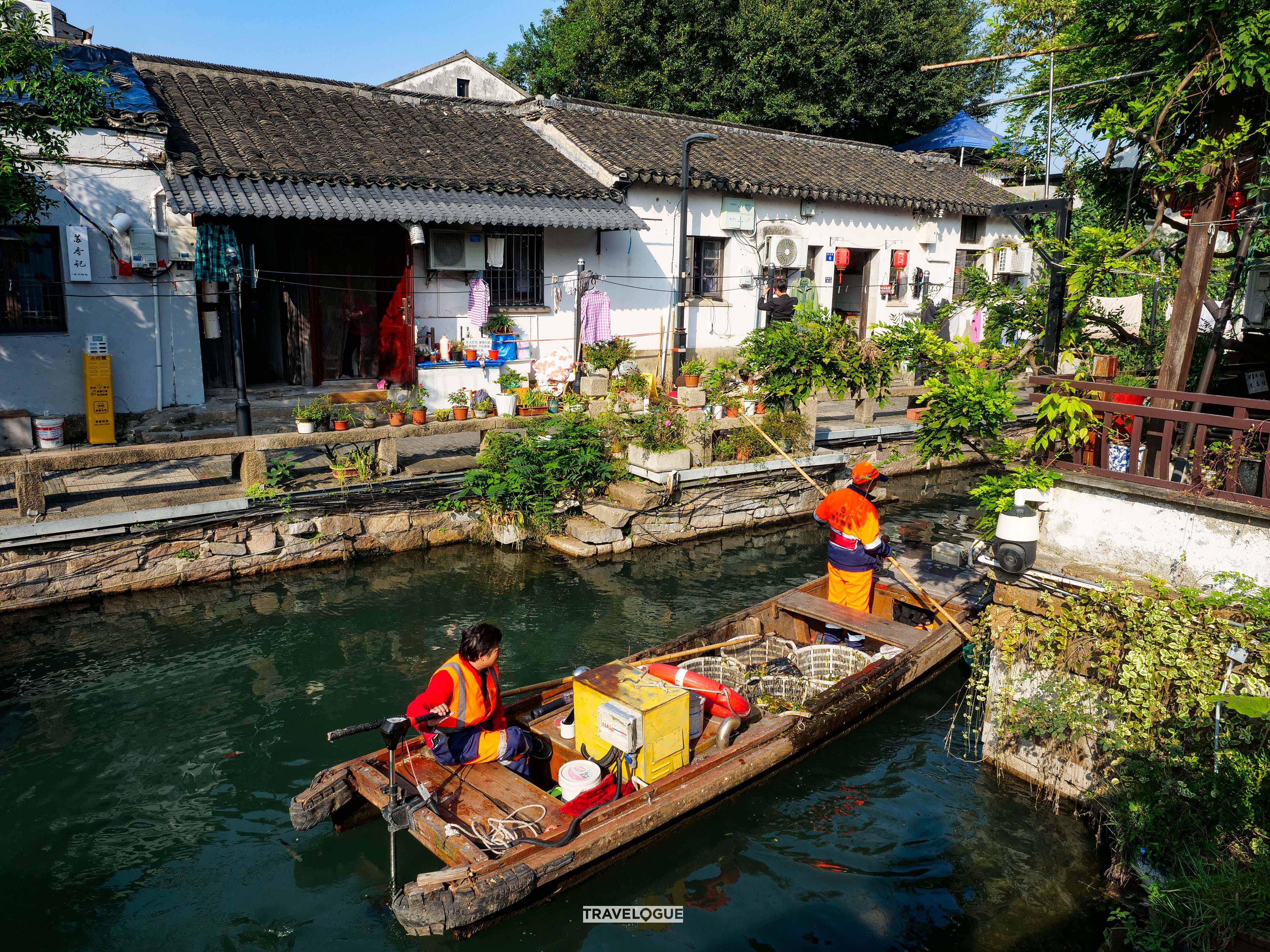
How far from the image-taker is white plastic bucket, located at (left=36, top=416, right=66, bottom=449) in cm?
1130

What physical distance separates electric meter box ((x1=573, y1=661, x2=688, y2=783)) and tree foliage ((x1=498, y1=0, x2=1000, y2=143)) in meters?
22.4

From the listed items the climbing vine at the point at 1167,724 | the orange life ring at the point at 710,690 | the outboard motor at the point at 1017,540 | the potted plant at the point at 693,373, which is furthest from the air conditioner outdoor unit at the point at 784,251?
the orange life ring at the point at 710,690

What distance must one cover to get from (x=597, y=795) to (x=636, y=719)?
0.61 meters

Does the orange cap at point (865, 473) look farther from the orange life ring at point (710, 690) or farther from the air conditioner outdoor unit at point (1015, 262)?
the air conditioner outdoor unit at point (1015, 262)

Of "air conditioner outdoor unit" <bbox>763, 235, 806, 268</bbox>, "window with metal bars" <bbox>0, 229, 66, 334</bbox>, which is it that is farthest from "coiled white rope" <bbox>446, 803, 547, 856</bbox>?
"air conditioner outdoor unit" <bbox>763, 235, 806, 268</bbox>

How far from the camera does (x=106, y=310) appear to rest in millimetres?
12312

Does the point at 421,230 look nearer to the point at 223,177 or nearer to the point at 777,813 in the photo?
the point at 223,177

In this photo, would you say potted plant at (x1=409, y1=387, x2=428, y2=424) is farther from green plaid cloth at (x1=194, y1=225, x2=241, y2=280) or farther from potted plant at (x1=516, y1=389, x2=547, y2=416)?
green plaid cloth at (x1=194, y1=225, x2=241, y2=280)

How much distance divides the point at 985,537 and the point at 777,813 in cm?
289

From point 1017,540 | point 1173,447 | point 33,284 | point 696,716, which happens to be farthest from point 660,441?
point 33,284

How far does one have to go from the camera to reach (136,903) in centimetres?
573

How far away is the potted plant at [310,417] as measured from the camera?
11.1 m

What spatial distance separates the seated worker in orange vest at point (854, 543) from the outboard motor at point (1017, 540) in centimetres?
196

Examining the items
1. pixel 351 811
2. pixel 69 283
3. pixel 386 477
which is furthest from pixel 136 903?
pixel 69 283
